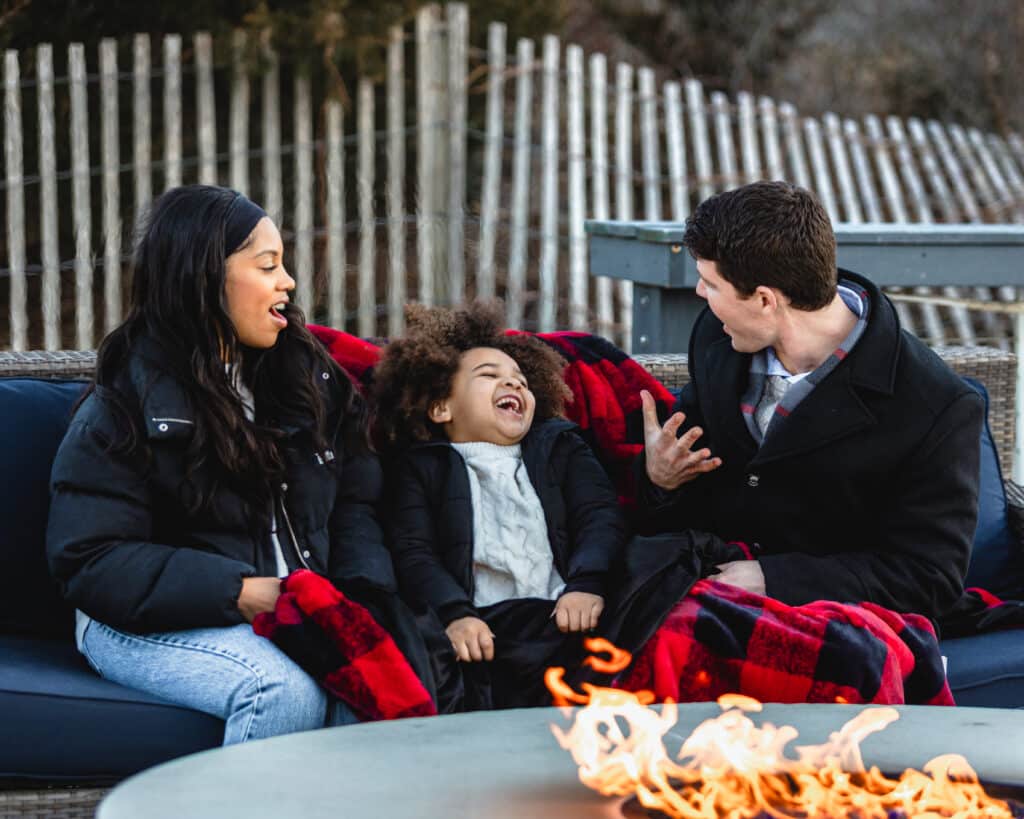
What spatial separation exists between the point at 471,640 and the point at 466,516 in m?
0.35

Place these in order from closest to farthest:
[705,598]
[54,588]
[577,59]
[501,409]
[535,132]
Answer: [705,598] → [54,588] → [501,409] → [577,59] → [535,132]

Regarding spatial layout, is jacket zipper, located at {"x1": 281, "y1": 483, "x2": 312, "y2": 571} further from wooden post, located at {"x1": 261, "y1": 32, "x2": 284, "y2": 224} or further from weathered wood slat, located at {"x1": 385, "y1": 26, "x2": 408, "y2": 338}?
weathered wood slat, located at {"x1": 385, "y1": 26, "x2": 408, "y2": 338}

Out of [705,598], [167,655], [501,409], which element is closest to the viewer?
[167,655]

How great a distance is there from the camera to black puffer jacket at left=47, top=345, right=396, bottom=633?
2.62 meters

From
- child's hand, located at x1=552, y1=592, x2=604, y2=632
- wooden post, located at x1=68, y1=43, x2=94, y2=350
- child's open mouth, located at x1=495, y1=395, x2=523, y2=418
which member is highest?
wooden post, located at x1=68, y1=43, x2=94, y2=350

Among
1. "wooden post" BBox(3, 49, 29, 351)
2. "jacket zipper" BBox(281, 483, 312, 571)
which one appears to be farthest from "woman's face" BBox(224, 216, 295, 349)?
"wooden post" BBox(3, 49, 29, 351)

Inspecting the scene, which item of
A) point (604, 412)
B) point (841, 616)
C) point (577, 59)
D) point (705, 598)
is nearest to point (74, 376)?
point (604, 412)

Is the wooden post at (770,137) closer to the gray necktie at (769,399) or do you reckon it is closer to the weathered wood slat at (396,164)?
the weathered wood slat at (396,164)

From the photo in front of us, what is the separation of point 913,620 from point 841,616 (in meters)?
0.20

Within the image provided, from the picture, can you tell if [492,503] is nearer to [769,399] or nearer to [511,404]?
[511,404]

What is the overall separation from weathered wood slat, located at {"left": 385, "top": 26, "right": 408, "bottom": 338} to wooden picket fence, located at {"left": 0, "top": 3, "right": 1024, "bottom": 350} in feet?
0.05

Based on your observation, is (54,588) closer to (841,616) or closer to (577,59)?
(841,616)

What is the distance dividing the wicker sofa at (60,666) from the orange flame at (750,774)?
95 cm

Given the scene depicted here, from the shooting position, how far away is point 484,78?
765 centimetres
